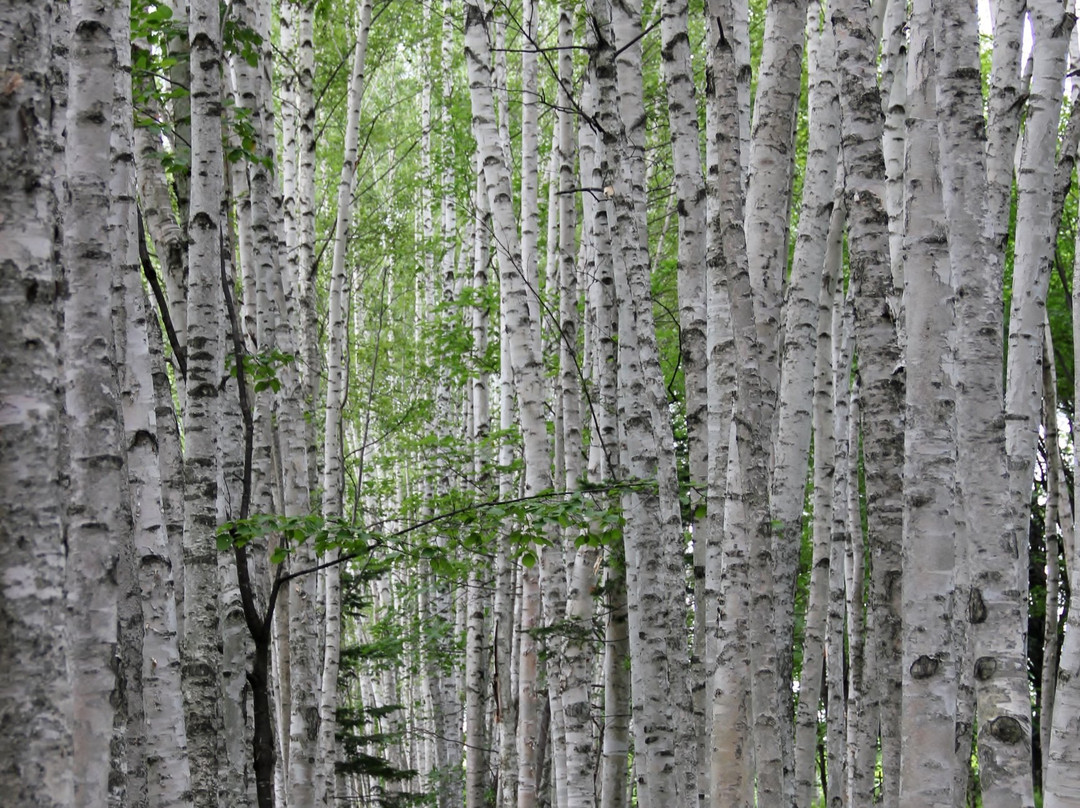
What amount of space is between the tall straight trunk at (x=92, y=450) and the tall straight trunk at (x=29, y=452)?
76 centimetres

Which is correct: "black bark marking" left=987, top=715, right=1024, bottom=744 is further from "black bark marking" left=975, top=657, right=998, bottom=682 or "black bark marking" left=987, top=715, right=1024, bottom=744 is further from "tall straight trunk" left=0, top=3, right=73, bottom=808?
"tall straight trunk" left=0, top=3, right=73, bottom=808

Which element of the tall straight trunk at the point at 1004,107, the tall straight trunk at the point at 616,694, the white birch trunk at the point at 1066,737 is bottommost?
the tall straight trunk at the point at 616,694

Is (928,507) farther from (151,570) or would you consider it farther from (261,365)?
(261,365)

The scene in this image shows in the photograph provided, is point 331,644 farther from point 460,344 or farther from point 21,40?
point 21,40

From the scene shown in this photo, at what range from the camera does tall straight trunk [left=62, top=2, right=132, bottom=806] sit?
2.50 meters

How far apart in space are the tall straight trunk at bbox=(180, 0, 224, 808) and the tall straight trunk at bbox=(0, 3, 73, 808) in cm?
290

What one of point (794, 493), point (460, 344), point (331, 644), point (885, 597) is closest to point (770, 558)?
point (885, 597)

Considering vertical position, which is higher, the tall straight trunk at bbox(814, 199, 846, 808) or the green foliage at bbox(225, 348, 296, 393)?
the green foliage at bbox(225, 348, 296, 393)

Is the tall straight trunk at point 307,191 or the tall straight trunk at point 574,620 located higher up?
the tall straight trunk at point 307,191

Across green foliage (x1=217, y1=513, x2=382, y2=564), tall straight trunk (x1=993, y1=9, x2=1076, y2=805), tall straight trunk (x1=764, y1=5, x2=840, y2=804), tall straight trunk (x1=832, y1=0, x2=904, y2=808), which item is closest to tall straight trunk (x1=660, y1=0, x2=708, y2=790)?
tall straight trunk (x1=764, y1=5, x2=840, y2=804)

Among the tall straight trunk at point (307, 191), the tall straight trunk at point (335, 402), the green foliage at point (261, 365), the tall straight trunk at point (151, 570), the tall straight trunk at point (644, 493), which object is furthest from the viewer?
the tall straight trunk at point (335, 402)

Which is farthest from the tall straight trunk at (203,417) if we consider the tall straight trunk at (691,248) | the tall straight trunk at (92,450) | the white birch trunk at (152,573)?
the tall straight trunk at (691,248)

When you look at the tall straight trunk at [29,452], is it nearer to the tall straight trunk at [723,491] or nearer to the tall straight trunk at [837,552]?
the tall straight trunk at [723,491]

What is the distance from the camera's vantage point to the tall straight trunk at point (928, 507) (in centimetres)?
306
